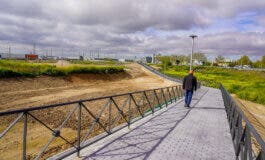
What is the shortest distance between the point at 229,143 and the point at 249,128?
2.61m

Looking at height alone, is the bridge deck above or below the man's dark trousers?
below

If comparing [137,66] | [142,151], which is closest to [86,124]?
[142,151]

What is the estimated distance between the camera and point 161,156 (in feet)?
17.7

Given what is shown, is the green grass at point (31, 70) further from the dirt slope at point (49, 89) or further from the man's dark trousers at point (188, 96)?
the man's dark trousers at point (188, 96)

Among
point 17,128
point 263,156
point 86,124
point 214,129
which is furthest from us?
point 86,124

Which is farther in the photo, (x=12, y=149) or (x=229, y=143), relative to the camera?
(x=12, y=149)

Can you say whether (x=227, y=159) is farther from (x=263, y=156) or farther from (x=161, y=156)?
(x=263, y=156)

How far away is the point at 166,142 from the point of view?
6414 millimetres

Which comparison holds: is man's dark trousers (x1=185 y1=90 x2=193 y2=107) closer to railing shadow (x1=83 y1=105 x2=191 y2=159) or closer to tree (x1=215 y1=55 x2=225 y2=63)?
railing shadow (x1=83 y1=105 x2=191 y2=159)

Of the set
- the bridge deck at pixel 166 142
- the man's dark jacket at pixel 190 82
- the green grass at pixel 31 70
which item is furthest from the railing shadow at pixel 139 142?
the green grass at pixel 31 70

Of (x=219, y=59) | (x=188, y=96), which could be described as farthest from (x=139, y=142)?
(x=219, y=59)

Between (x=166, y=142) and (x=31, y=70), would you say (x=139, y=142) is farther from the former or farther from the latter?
(x=31, y=70)

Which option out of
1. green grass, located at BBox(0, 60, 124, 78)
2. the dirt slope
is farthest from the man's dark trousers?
green grass, located at BBox(0, 60, 124, 78)

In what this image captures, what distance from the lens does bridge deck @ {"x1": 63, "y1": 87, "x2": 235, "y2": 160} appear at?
214 inches
